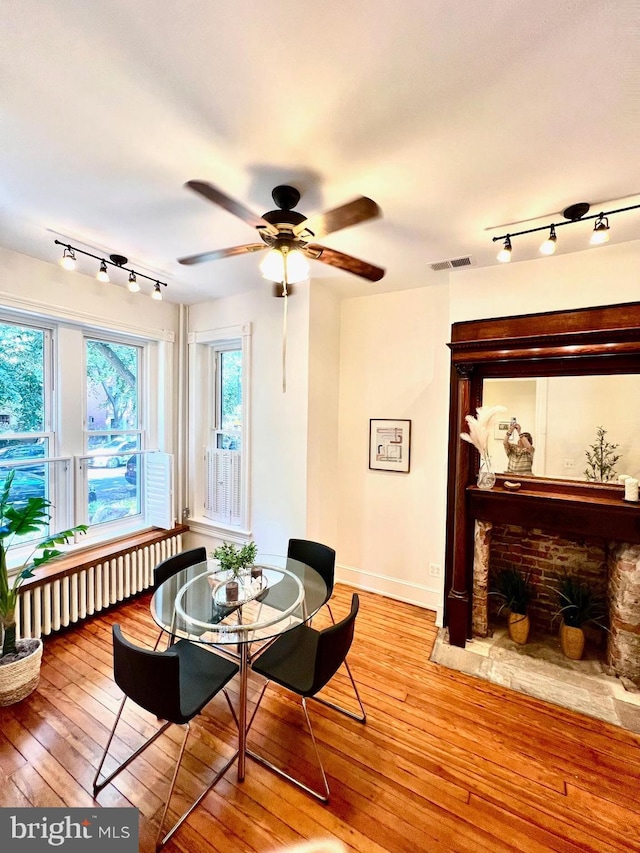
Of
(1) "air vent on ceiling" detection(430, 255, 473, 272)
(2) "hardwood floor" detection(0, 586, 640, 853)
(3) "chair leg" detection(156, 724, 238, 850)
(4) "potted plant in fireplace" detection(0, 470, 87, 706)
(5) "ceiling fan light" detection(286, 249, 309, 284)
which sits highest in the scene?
(1) "air vent on ceiling" detection(430, 255, 473, 272)

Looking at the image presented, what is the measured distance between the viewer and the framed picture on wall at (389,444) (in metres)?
3.36

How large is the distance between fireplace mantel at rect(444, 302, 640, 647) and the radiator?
274 centimetres

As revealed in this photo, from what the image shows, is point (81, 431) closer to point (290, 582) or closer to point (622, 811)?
point (290, 582)

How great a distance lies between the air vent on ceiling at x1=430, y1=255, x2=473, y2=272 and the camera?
8.55 feet

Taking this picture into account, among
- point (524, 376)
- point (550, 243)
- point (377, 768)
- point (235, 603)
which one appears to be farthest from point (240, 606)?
point (550, 243)

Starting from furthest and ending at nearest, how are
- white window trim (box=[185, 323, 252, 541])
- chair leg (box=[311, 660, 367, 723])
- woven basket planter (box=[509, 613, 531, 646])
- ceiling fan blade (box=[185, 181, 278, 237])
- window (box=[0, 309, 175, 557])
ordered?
1. white window trim (box=[185, 323, 252, 541])
2. window (box=[0, 309, 175, 557])
3. woven basket planter (box=[509, 613, 531, 646])
4. chair leg (box=[311, 660, 367, 723])
5. ceiling fan blade (box=[185, 181, 278, 237])

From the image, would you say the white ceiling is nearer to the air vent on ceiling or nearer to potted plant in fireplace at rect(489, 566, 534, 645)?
the air vent on ceiling

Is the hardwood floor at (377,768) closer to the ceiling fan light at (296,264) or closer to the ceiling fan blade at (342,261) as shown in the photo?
the ceiling fan light at (296,264)

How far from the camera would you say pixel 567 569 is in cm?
267

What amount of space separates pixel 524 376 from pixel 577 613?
1.76m

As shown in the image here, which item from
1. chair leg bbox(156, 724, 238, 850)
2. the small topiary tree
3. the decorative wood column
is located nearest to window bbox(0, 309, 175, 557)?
chair leg bbox(156, 724, 238, 850)

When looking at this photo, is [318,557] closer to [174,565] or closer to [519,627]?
[174,565]

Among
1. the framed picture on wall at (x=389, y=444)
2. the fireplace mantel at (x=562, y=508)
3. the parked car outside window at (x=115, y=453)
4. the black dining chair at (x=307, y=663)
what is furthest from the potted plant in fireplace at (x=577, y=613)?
the parked car outside window at (x=115, y=453)

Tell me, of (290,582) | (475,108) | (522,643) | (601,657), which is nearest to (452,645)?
(522,643)
